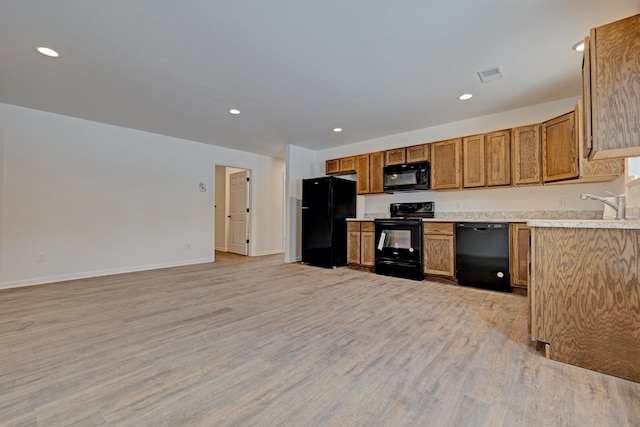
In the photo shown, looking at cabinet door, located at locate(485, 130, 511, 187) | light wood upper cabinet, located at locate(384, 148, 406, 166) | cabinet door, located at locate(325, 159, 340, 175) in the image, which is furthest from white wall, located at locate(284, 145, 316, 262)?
cabinet door, located at locate(485, 130, 511, 187)

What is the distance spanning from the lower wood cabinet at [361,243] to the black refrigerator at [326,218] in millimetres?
200

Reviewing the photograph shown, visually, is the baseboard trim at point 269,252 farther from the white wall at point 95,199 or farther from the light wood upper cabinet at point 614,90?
the light wood upper cabinet at point 614,90

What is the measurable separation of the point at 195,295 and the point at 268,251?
3463 millimetres

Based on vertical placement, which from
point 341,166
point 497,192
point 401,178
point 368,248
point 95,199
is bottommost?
point 368,248

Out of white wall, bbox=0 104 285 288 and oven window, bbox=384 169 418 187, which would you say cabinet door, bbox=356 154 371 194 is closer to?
oven window, bbox=384 169 418 187

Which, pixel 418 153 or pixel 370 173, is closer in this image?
pixel 418 153

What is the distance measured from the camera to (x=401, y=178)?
4.49m

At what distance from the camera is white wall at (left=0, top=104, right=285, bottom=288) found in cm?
369

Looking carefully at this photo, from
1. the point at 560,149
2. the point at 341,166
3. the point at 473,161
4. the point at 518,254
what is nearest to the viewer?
the point at 560,149

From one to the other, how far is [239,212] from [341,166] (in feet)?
9.41

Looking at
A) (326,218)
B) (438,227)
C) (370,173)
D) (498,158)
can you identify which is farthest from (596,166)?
(326,218)

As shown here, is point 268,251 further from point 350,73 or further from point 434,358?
point 434,358

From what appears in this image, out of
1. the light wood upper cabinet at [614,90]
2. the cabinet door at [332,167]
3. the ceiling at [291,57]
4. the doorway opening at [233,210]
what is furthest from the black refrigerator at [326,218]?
the light wood upper cabinet at [614,90]

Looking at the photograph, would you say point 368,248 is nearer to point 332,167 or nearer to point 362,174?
point 362,174
